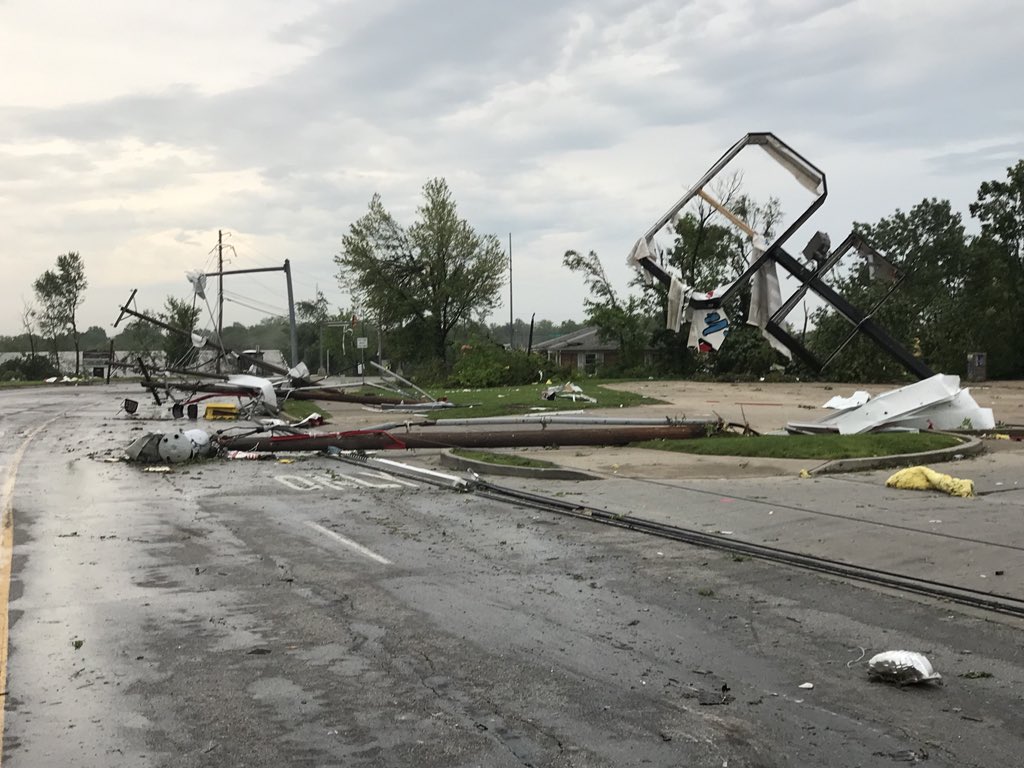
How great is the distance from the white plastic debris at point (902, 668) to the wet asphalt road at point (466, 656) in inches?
4.0

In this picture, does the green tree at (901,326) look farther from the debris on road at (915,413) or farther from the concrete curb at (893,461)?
the concrete curb at (893,461)

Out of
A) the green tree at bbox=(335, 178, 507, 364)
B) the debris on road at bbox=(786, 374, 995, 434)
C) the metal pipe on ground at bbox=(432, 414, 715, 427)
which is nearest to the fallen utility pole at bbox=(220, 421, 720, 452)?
the metal pipe on ground at bbox=(432, 414, 715, 427)

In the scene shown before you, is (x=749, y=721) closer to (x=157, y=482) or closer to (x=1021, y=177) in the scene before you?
(x=157, y=482)

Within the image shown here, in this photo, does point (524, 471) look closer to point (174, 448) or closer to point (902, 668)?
point (174, 448)

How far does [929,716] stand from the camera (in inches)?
209

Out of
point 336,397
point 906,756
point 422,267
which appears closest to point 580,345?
point 422,267

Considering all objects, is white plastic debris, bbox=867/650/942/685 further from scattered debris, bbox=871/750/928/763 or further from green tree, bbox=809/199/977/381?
green tree, bbox=809/199/977/381

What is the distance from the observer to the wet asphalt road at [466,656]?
498 cm

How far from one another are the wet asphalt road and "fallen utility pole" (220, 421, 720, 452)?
907 cm

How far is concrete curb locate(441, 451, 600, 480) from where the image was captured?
632 inches

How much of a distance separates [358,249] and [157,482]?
56.2 m

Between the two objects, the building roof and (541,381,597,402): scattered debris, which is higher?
the building roof

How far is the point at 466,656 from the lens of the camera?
6449mm

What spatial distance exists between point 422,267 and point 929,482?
6091cm
